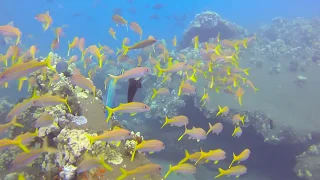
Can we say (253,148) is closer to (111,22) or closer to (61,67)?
(61,67)

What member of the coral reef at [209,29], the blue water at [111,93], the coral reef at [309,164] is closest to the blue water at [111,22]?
the coral reef at [209,29]

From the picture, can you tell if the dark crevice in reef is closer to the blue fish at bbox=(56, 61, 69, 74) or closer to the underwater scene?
the underwater scene

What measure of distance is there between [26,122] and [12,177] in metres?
1.45

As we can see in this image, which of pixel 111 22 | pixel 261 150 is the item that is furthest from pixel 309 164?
pixel 111 22

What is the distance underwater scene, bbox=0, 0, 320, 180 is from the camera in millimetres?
4500

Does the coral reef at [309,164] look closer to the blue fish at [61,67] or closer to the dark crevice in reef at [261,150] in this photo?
the dark crevice in reef at [261,150]

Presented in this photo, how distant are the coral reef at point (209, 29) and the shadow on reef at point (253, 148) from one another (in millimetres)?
9542

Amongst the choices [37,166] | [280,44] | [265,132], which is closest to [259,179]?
[265,132]

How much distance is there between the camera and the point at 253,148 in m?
10.8

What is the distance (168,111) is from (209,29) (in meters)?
9.73

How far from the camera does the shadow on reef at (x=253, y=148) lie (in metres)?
10.2

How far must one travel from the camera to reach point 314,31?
21.4 meters

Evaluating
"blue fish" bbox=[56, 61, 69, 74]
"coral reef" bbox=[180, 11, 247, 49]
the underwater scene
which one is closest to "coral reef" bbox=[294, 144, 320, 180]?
the underwater scene

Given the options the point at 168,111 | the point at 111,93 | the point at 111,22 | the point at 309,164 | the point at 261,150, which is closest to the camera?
the point at 111,93
